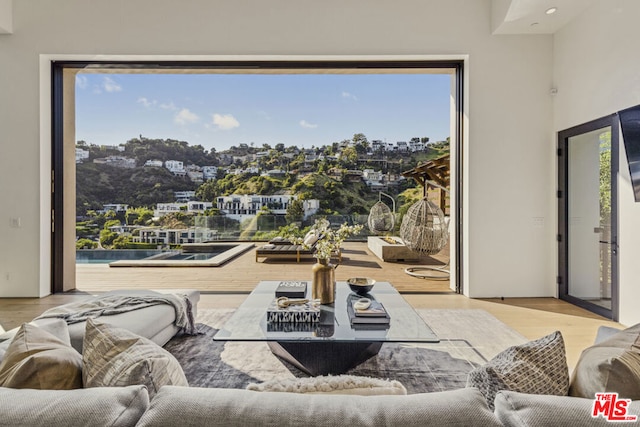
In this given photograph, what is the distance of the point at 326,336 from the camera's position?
91.4 inches

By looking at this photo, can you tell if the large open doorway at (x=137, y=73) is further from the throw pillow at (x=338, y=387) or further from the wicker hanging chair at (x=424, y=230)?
the throw pillow at (x=338, y=387)

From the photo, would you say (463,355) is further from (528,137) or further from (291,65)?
(291,65)

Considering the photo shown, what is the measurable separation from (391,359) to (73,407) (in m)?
2.40

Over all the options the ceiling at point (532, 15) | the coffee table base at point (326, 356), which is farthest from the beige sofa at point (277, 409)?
the ceiling at point (532, 15)

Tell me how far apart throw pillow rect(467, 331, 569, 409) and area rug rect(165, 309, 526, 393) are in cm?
141

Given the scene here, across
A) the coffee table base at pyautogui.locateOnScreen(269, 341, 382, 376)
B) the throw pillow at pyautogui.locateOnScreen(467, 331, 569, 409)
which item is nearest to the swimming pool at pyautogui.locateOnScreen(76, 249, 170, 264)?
the coffee table base at pyautogui.locateOnScreen(269, 341, 382, 376)

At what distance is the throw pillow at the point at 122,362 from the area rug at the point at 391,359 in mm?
1405

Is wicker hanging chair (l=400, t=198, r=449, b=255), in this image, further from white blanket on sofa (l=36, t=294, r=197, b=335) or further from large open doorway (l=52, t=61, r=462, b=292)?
white blanket on sofa (l=36, t=294, r=197, b=335)

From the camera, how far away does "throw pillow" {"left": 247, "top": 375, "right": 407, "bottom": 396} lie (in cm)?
105

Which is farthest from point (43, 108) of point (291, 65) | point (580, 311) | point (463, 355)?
point (580, 311)

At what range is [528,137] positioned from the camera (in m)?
4.84

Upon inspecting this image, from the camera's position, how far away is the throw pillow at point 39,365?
1.04 m

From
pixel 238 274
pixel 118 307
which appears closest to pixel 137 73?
pixel 238 274

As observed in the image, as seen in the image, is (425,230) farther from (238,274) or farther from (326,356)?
(326,356)
